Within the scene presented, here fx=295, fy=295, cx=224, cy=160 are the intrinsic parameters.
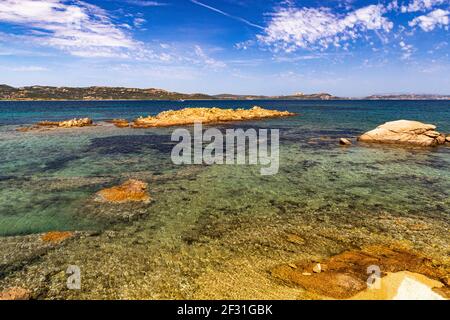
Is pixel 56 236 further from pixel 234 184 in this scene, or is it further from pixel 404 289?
pixel 404 289

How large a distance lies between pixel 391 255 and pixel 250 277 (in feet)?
18.3

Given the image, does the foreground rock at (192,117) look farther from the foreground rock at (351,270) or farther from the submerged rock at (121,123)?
the foreground rock at (351,270)

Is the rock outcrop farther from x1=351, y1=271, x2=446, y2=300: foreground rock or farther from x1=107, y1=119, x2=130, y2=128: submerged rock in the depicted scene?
x1=107, y1=119, x2=130, y2=128: submerged rock

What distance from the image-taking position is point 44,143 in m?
37.9

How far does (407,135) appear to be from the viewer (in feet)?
120

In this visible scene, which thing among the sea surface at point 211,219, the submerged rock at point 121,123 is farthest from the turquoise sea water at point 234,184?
the submerged rock at point 121,123

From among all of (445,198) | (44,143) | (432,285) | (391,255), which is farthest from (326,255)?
(44,143)

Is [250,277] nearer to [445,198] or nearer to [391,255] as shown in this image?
[391,255]

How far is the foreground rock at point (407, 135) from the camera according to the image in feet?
117

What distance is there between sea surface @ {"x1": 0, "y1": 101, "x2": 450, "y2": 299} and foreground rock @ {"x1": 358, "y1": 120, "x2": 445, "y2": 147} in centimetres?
972

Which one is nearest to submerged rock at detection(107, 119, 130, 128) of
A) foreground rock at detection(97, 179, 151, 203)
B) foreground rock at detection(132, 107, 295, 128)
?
foreground rock at detection(132, 107, 295, 128)

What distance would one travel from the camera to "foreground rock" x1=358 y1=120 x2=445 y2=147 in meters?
35.7

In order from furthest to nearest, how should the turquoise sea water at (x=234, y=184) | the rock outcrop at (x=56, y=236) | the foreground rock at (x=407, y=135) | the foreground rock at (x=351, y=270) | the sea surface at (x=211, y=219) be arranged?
the foreground rock at (x=407, y=135), the turquoise sea water at (x=234, y=184), the rock outcrop at (x=56, y=236), the sea surface at (x=211, y=219), the foreground rock at (x=351, y=270)

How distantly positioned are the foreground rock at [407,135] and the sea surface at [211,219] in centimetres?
972
